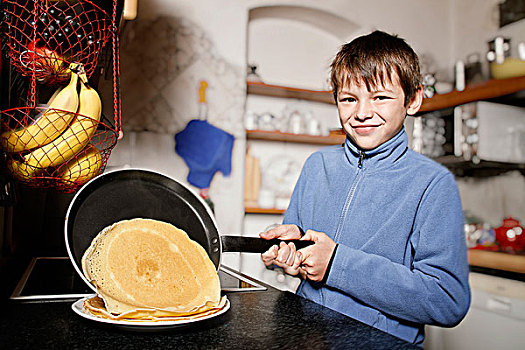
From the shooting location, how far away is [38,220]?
4.62ft

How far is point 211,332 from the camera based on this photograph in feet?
2.03

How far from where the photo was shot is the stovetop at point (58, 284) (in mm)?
818

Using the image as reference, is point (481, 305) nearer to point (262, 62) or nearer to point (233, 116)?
point (233, 116)

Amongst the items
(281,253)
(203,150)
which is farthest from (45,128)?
(203,150)

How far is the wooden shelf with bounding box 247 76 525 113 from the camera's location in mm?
2273

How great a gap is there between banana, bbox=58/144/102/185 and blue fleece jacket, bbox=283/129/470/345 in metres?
0.49

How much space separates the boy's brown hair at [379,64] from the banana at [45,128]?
→ 544 mm

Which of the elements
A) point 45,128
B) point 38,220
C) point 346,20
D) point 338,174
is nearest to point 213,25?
point 346,20

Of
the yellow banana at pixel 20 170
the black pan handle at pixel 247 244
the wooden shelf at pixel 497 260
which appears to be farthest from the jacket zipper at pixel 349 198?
the wooden shelf at pixel 497 260

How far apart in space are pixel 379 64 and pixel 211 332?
628mm

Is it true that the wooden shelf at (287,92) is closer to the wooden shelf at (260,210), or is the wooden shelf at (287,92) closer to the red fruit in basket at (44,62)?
the wooden shelf at (260,210)

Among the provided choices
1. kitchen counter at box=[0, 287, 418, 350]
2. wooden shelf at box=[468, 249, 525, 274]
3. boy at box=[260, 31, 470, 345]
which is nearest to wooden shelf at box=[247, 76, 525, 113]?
wooden shelf at box=[468, 249, 525, 274]

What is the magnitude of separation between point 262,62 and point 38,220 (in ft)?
5.36

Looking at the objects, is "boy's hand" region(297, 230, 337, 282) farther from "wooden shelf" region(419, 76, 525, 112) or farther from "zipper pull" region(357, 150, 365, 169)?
"wooden shelf" region(419, 76, 525, 112)
